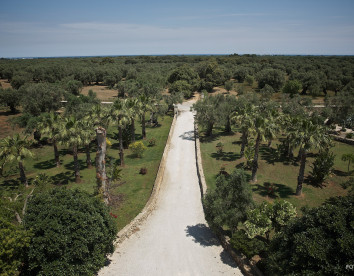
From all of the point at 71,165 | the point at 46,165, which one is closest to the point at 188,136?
the point at 71,165

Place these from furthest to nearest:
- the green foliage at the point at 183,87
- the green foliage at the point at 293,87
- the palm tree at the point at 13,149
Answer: the green foliage at the point at 183,87 → the green foliage at the point at 293,87 → the palm tree at the point at 13,149


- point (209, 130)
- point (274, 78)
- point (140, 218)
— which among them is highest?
point (274, 78)

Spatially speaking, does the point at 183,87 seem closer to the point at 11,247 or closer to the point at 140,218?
the point at 140,218

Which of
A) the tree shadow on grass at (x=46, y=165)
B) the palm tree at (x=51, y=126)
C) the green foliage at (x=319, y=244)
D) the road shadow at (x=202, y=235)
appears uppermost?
the palm tree at (x=51, y=126)

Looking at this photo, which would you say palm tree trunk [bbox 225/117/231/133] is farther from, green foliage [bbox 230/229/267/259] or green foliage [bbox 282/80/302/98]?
green foliage [bbox 282/80/302/98]

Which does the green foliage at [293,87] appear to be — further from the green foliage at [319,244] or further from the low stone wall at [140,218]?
A: the green foliage at [319,244]

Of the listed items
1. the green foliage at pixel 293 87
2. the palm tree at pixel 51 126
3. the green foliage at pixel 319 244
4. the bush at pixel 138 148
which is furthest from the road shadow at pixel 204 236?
the green foliage at pixel 293 87
